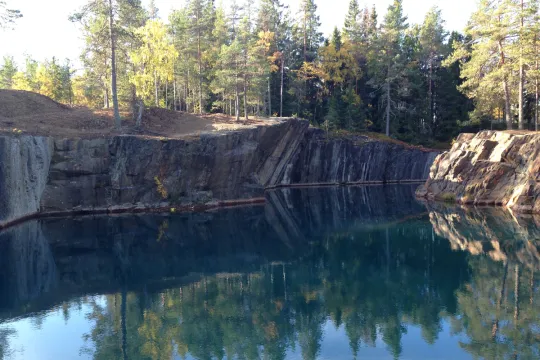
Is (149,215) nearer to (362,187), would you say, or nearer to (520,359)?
(520,359)

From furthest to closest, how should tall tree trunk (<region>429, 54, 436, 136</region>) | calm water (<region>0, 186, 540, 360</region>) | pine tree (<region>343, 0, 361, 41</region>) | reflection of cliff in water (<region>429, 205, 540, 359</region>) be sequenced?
pine tree (<region>343, 0, 361, 41</region>), tall tree trunk (<region>429, 54, 436, 136</region>), calm water (<region>0, 186, 540, 360</region>), reflection of cliff in water (<region>429, 205, 540, 359</region>)

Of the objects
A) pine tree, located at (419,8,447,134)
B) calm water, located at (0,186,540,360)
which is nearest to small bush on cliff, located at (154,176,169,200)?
calm water, located at (0,186,540,360)

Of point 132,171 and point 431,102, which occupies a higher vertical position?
point 431,102

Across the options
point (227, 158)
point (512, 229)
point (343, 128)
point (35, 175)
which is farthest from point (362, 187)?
point (35, 175)

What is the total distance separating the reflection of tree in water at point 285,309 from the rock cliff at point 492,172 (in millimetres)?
13097

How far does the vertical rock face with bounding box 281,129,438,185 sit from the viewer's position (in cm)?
4609

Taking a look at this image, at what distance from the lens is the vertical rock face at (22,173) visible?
869 inches

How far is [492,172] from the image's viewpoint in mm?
30812

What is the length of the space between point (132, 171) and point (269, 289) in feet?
56.1

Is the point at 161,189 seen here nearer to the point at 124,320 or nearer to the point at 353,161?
the point at 124,320

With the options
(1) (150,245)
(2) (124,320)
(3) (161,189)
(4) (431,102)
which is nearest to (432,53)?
(4) (431,102)

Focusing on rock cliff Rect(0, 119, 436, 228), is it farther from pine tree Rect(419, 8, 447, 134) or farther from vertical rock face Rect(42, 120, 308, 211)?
pine tree Rect(419, 8, 447, 134)

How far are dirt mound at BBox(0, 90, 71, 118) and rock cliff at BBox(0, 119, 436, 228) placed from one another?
548 centimetres

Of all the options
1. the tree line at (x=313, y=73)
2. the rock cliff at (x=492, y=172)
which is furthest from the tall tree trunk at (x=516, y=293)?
the tree line at (x=313, y=73)
